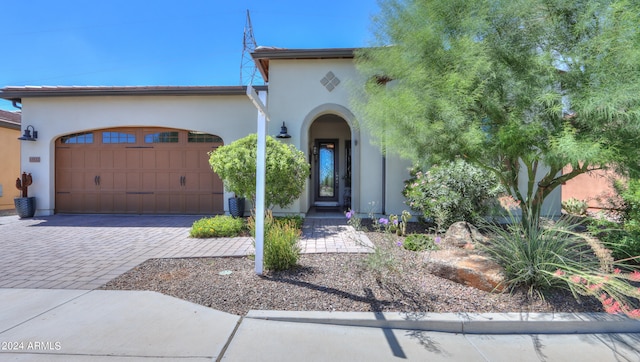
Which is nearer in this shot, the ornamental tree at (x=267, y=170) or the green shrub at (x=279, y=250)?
the green shrub at (x=279, y=250)

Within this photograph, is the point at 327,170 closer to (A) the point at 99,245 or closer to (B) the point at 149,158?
(B) the point at 149,158

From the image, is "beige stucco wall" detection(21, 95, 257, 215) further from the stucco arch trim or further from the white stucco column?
the white stucco column

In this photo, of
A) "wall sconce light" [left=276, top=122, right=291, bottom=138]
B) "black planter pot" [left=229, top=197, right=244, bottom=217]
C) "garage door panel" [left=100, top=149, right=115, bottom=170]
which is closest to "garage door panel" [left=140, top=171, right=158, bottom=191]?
"garage door panel" [left=100, top=149, right=115, bottom=170]

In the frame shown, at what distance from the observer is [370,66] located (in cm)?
612

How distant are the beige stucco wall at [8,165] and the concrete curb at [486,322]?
14.6 meters

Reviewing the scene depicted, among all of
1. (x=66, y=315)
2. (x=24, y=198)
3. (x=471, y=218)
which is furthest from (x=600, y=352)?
(x=24, y=198)

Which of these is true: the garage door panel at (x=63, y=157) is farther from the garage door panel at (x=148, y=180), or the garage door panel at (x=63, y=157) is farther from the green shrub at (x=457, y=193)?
the green shrub at (x=457, y=193)

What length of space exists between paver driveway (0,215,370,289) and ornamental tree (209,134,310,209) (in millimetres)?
1189

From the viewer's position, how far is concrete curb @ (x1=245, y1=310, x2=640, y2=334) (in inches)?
117

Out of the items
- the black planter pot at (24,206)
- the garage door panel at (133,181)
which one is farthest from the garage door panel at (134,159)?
the black planter pot at (24,206)

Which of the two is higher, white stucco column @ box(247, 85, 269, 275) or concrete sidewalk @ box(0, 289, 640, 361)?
white stucco column @ box(247, 85, 269, 275)

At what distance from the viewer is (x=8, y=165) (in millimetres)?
11883

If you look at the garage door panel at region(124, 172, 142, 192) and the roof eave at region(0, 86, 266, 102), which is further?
the garage door panel at region(124, 172, 142, 192)

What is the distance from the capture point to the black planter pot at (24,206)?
9.15m
